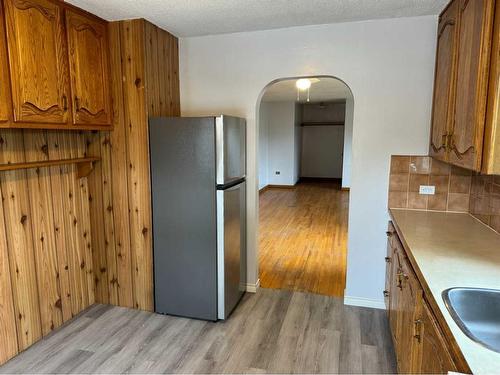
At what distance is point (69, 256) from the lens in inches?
109

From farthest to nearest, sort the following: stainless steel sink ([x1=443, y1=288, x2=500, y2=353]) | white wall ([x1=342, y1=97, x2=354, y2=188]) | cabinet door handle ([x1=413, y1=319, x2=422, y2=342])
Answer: white wall ([x1=342, y1=97, x2=354, y2=188]), cabinet door handle ([x1=413, y1=319, x2=422, y2=342]), stainless steel sink ([x1=443, y1=288, x2=500, y2=353])

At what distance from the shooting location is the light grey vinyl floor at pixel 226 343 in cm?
221

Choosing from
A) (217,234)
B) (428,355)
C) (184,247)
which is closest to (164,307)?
(184,247)

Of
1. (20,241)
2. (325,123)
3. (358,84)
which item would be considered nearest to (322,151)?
(325,123)

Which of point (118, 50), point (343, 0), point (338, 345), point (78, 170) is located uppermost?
point (343, 0)

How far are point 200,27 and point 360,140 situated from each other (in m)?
1.63

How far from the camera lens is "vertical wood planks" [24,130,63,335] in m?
2.41

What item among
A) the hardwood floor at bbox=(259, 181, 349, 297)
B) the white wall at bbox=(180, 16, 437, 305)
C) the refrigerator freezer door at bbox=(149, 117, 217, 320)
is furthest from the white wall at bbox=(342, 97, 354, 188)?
the refrigerator freezer door at bbox=(149, 117, 217, 320)

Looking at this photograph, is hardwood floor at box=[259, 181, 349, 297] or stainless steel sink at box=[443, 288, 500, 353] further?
hardwood floor at box=[259, 181, 349, 297]

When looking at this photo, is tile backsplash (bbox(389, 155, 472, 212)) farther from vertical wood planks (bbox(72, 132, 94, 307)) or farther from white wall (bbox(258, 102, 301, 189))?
white wall (bbox(258, 102, 301, 189))

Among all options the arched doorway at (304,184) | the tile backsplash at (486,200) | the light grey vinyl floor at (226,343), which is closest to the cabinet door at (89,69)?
the arched doorway at (304,184)

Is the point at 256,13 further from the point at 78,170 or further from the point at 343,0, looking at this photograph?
the point at 78,170

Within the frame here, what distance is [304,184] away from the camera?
10352 millimetres

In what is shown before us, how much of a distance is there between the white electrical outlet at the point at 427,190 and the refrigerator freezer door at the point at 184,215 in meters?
1.67
